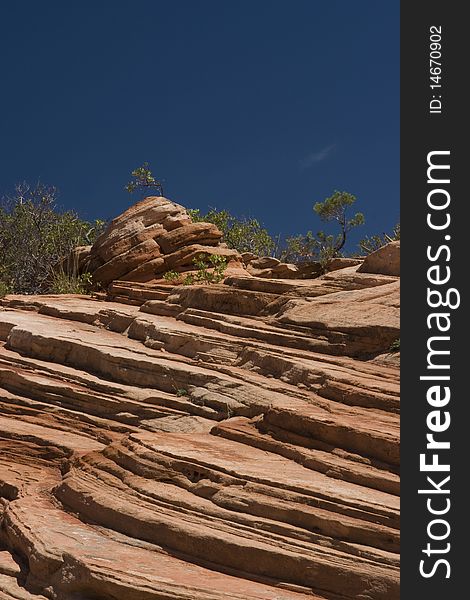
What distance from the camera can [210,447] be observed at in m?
10.2

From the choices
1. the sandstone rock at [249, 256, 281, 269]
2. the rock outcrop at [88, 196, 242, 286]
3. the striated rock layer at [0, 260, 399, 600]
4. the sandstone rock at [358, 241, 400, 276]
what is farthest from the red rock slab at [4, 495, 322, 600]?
the sandstone rock at [249, 256, 281, 269]

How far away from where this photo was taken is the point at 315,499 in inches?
333

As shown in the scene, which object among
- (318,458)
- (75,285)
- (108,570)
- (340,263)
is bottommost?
(108,570)

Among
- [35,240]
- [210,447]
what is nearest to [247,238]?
[35,240]

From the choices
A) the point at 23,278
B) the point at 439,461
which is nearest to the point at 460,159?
the point at 439,461

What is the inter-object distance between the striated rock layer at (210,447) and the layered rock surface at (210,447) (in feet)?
0.08

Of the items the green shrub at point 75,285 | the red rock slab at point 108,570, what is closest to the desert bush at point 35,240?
the green shrub at point 75,285

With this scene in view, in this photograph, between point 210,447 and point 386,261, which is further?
point 386,261

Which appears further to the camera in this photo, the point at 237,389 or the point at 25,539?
the point at 237,389

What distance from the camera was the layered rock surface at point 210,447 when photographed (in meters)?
8.04

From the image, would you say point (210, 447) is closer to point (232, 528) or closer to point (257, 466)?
point (257, 466)

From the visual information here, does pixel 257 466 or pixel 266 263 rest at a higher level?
pixel 266 263

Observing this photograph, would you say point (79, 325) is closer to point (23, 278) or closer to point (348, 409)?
point (348, 409)

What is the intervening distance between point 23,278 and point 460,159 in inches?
→ 884
